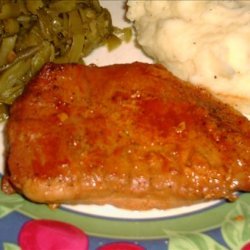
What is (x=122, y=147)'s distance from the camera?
3.99 metres

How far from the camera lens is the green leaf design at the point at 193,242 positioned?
3971mm

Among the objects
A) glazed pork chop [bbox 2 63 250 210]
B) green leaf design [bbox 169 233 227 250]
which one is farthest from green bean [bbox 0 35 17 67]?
green leaf design [bbox 169 233 227 250]

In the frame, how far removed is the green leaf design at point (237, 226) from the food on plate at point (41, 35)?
92.4 inches

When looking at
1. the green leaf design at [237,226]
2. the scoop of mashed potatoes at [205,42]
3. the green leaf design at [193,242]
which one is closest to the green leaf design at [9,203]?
the green leaf design at [193,242]

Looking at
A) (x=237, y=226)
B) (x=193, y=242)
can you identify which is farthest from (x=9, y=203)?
(x=237, y=226)

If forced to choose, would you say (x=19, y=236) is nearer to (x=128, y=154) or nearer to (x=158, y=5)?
(x=128, y=154)

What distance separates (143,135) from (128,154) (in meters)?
0.22

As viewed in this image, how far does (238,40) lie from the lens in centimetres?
477

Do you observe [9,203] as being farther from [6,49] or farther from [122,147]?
[6,49]

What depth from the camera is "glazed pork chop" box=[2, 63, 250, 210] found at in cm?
389

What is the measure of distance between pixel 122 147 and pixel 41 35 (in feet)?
6.02

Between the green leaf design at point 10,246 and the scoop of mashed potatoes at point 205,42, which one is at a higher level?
the scoop of mashed potatoes at point 205,42

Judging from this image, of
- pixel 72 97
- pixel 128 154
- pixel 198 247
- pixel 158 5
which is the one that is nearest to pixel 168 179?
pixel 128 154

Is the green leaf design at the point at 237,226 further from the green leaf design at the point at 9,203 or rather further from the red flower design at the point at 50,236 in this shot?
the green leaf design at the point at 9,203
